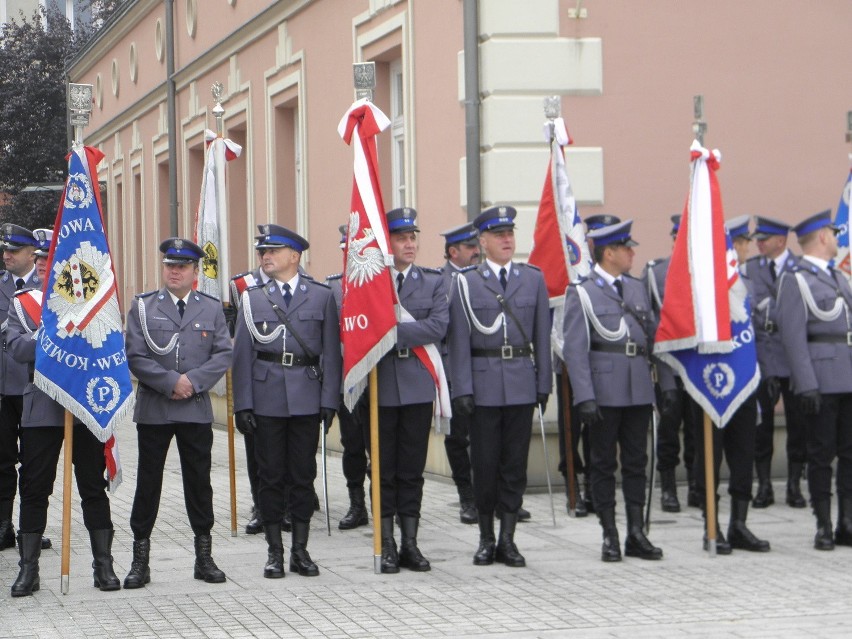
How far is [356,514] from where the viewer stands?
10.2 m

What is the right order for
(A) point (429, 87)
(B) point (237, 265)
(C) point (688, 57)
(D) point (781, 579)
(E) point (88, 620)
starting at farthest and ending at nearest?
(B) point (237, 265)
(A) point (429, 87)
(C) point (688, 57)
(D) point (781, 579)
(E) point (88, 620)

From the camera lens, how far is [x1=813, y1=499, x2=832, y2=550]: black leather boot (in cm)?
886

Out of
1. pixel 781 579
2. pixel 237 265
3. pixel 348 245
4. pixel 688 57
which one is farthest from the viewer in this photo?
pixel 237 265

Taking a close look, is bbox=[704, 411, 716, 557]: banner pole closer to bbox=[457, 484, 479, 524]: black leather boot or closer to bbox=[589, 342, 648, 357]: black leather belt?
bbox=[589, 342, 648, 357]: black leather belt

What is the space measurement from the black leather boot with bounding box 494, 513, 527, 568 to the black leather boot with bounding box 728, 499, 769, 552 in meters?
1.33

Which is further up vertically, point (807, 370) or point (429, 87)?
point (429, 87)

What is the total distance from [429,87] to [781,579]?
601 cm

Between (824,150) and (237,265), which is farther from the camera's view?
(237,265)

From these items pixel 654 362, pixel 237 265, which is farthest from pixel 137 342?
pixel 237 265

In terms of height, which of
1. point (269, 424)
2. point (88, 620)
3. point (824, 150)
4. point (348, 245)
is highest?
point (824, 150)

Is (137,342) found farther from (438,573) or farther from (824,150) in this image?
(824,150)

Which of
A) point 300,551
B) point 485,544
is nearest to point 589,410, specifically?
point 485,544

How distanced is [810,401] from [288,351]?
3.06 meters

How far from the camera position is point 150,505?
319 inches
